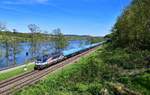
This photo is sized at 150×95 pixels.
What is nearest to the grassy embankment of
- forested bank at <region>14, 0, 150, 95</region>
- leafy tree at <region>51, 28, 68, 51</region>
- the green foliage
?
forested bank at <region>14, 0, 150, 95</region>

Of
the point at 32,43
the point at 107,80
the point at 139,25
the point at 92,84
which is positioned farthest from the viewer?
the point at 32,43

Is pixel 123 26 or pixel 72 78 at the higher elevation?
pixel 123 26

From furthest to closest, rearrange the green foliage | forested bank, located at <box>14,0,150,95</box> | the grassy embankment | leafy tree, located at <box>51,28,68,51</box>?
leafy tree, located at <box>51,28,68,51</box>
the green foliage
forested bank, located at <box>14,0,150,95</box>
the grassy embankment

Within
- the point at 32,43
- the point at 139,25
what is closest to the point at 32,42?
the point at 32,43

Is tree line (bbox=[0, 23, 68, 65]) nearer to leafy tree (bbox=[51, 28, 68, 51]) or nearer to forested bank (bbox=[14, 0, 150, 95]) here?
leafy tree (bbox=[51, 28, 68, 51])

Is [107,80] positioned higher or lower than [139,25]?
lower

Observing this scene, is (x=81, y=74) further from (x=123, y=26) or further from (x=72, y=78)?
(x=123, y=26)

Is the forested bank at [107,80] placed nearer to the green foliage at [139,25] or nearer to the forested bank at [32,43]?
the green foliage at [139,25]

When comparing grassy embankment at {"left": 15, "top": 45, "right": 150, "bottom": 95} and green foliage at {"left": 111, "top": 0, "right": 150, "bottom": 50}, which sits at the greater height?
Result: green foliage at {"left": 111, "top": 0, "right": 150, "bottom": 50}

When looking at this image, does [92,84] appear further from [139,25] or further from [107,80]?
[139,25]

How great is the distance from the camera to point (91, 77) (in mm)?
45375

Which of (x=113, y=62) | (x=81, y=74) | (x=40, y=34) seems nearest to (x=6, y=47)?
(x=40, y=34)

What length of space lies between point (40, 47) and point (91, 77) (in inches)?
2827

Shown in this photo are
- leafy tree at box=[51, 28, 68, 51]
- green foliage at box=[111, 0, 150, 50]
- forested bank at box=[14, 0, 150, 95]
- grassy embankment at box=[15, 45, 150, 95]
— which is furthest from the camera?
leafy tree at box=[51, 28, 68, 51]
